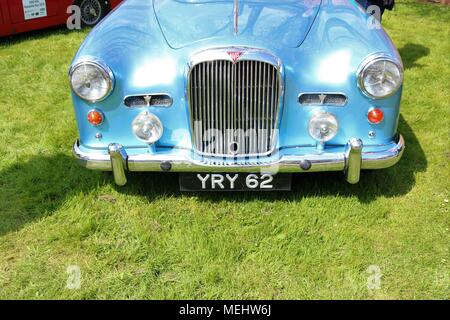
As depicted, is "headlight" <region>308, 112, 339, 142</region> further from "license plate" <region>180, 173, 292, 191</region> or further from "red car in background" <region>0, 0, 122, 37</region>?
"red car in background" <region>0, 0, 122, 37</region>

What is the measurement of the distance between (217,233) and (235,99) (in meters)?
0.83

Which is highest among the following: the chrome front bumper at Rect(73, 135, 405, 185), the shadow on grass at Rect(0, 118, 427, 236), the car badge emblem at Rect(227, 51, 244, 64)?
the car badge emblem at Rect(227, 51, 244, 64)

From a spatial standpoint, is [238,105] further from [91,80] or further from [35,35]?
[35,35]

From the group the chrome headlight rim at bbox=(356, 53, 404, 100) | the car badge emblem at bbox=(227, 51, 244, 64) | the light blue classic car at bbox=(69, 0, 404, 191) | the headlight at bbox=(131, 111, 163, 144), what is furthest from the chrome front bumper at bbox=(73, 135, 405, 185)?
the car badge emblem at bbox=(227, 51, 244, 64)

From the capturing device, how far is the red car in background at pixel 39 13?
627 centimetres

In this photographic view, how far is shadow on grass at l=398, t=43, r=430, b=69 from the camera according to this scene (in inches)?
229

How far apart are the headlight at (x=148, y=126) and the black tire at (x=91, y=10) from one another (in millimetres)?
5101

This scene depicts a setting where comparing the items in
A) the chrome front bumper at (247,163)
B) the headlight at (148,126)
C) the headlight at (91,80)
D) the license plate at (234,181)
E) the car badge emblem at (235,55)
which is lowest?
the license plate at (234,181)

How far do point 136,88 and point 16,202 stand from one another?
1.23 m

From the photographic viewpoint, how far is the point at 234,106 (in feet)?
8.91

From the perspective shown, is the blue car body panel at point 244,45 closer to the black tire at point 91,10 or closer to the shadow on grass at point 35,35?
the shadow on grass at point 35,35

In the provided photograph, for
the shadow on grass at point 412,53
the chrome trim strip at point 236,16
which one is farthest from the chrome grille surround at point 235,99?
the shadow on grass at point 412,53

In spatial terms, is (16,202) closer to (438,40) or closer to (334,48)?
(334,48)

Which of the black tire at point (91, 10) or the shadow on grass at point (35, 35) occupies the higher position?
the black tire at point (91, 10)
